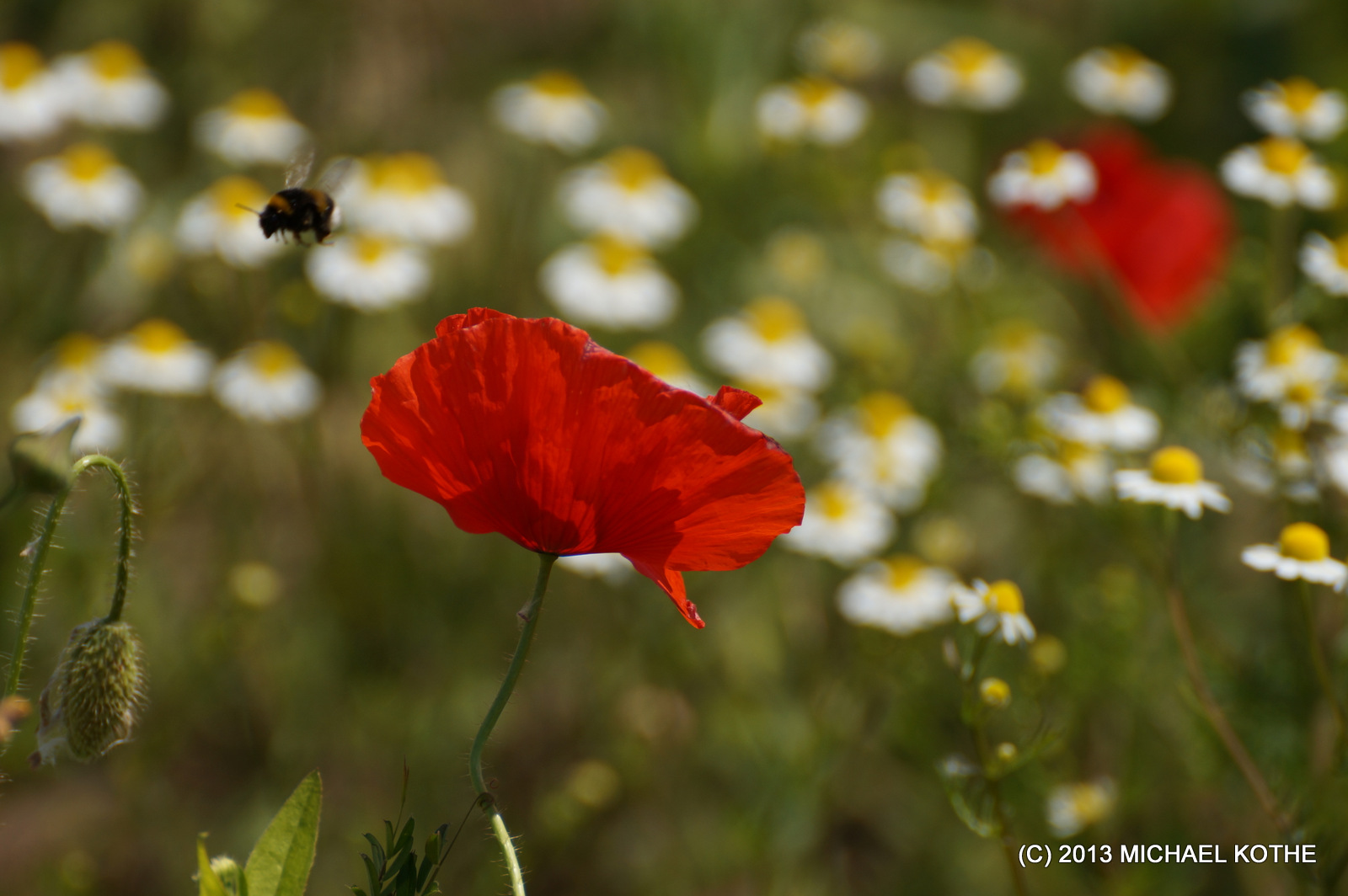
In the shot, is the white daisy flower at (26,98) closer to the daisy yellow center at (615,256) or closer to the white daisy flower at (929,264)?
the daisy yellow center at (615,256)

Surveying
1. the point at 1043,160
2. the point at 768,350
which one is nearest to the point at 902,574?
the point at 768,350

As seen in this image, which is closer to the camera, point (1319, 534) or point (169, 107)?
point (1319, 534)

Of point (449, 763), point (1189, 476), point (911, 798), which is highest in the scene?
point (1189, 476)

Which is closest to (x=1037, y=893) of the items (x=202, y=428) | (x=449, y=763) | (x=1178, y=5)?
(x=449, y=763)

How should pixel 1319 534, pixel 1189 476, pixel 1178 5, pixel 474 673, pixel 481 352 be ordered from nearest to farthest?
pixel 481 352, pixel 1319 534, pixel 1189 476, pixel 474 673, pixel 1178 5

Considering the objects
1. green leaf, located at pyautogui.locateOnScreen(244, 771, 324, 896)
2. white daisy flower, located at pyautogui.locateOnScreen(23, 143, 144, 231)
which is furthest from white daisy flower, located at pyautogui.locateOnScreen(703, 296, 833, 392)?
green leaf, located at pyautogui.locateOnScreen(244, 771, 324, 896)

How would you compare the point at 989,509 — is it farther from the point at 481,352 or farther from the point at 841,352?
the point at 481,352

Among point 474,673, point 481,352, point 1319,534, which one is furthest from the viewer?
point 474,673
